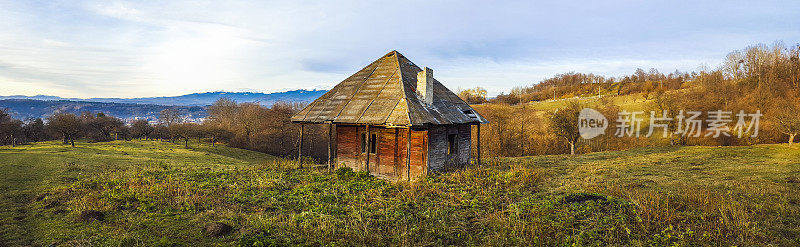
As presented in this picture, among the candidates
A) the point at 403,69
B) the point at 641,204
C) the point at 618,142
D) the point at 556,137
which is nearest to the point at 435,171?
the point at 403,69

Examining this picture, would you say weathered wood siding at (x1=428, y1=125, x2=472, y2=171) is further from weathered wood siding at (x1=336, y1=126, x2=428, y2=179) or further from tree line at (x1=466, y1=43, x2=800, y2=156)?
tree line at (x1=466, y1=43, x2=800, y2=156)

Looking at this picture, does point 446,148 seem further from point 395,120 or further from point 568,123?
point 568,123

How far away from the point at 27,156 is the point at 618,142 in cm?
5160

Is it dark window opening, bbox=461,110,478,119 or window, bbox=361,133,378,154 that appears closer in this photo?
window, bbox=361,133,378,154

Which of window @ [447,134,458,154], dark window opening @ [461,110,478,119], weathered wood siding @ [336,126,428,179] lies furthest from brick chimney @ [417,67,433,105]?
dark window opening @ [461,110,478,119]

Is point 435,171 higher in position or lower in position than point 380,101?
lower

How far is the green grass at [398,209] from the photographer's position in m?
7.68

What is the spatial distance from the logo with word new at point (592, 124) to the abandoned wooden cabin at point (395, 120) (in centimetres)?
2286

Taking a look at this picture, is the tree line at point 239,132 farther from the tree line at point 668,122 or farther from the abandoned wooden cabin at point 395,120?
the abandoned wooden cabin at point 395,120

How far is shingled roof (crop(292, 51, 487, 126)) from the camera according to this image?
14414 mm

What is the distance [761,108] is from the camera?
35.6 meters

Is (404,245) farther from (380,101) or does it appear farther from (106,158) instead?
(106,158)

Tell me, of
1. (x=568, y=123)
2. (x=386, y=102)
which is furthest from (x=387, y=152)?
(x=568, y=123)

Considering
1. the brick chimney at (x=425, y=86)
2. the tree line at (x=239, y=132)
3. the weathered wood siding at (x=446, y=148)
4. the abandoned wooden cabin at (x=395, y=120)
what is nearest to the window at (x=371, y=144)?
the abandoned wooden cabin at (x=395, y=120)
